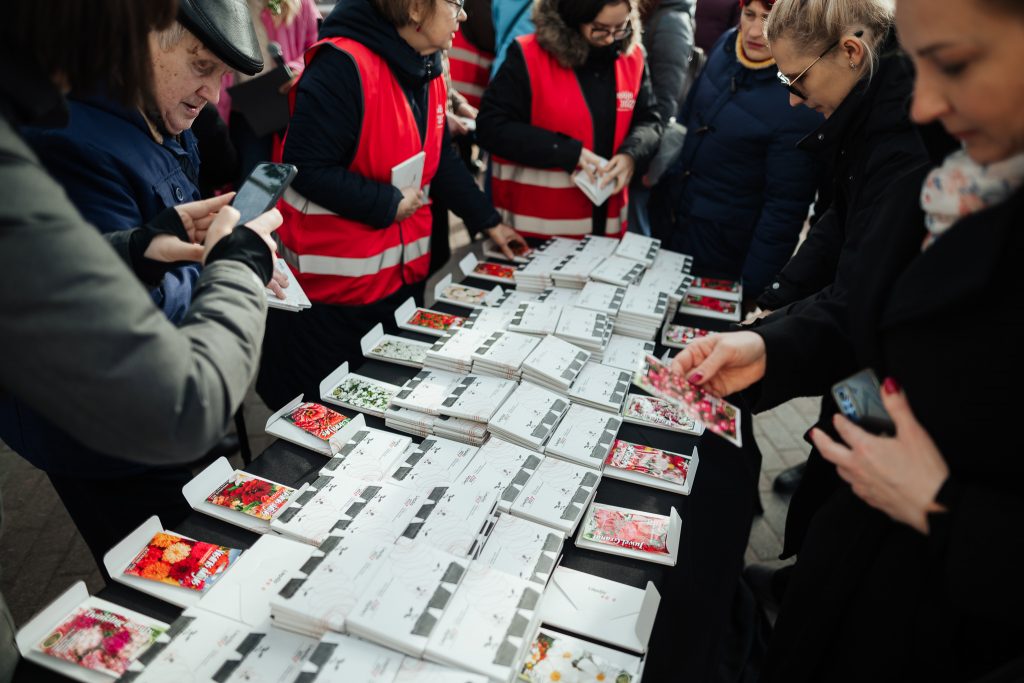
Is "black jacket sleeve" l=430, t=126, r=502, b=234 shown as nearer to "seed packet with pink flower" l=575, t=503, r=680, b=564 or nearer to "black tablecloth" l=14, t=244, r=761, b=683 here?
"black tablecloth" l=14, t=244, r=761, b=683

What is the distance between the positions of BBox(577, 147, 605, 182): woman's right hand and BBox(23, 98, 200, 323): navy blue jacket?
1827 mm

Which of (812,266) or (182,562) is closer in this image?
(182,562)

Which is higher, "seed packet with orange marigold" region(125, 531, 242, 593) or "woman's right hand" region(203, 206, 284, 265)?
"woman's right hand" region(203, 206, 284, 265)

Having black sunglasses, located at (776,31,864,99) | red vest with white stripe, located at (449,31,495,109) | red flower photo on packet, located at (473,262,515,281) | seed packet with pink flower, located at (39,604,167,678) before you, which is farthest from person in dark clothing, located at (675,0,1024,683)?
red vest with white stripe, located at (449,31,495,109)

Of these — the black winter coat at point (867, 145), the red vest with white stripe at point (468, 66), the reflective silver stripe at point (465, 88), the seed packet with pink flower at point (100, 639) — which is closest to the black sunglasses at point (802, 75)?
the black winter coat at point (867, 145)

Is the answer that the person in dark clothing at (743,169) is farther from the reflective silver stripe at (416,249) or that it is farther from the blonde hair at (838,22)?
the reflective silver stripe at (416,249)

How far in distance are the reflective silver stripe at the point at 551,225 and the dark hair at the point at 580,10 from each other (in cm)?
91

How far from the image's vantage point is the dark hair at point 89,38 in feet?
2.86

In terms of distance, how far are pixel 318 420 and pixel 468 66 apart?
11.2 feet

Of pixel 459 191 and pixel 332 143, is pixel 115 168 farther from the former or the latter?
pixel 459 191

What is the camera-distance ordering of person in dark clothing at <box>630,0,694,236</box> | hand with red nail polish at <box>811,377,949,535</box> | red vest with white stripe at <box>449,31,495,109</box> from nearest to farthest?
1. hand with red nail polish at <box>811,377,949,535</box>
2. person in dark clothing at <box>630,0,694,236</box>
3. red vest with white stripe at <box>449,31,495,109</box>

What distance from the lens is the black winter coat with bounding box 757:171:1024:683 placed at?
0.95 m

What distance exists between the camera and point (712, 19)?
452 cm

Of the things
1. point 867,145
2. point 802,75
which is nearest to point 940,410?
point 867,145
